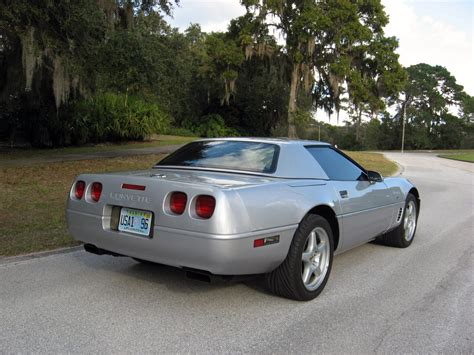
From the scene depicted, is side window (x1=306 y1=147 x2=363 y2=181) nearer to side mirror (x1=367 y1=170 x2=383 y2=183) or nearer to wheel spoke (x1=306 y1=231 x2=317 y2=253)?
side mirror (x1=367 y1=170 x2=383 y2=183)

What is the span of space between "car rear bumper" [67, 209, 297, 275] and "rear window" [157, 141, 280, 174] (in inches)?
33.4

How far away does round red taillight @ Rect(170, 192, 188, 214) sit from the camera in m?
3.66

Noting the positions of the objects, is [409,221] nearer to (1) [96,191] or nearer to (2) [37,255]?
(1) [96,191]

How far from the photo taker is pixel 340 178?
4.93 meters

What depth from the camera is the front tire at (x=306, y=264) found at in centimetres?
396

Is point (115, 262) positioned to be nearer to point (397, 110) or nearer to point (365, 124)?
point (397, 110)

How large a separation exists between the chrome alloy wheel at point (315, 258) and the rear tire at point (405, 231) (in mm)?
2047

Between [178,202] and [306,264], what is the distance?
4.46 feet

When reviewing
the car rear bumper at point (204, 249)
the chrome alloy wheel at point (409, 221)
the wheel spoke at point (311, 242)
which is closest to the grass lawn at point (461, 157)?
the chrome alloy wheel at point (409, 221)

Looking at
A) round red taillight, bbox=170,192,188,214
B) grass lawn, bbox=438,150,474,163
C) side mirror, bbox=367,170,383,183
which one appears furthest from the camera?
grass lawn, bbox=438,150,474,163

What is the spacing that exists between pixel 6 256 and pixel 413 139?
7011 cm

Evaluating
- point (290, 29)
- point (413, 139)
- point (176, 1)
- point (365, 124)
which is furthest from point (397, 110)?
point (176, 1)

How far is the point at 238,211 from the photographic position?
11.6ft

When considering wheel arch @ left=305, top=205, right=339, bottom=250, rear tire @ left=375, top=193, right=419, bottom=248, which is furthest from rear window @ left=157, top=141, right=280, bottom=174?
rear tire @ left=375, top=193, right=419, bottom=248
